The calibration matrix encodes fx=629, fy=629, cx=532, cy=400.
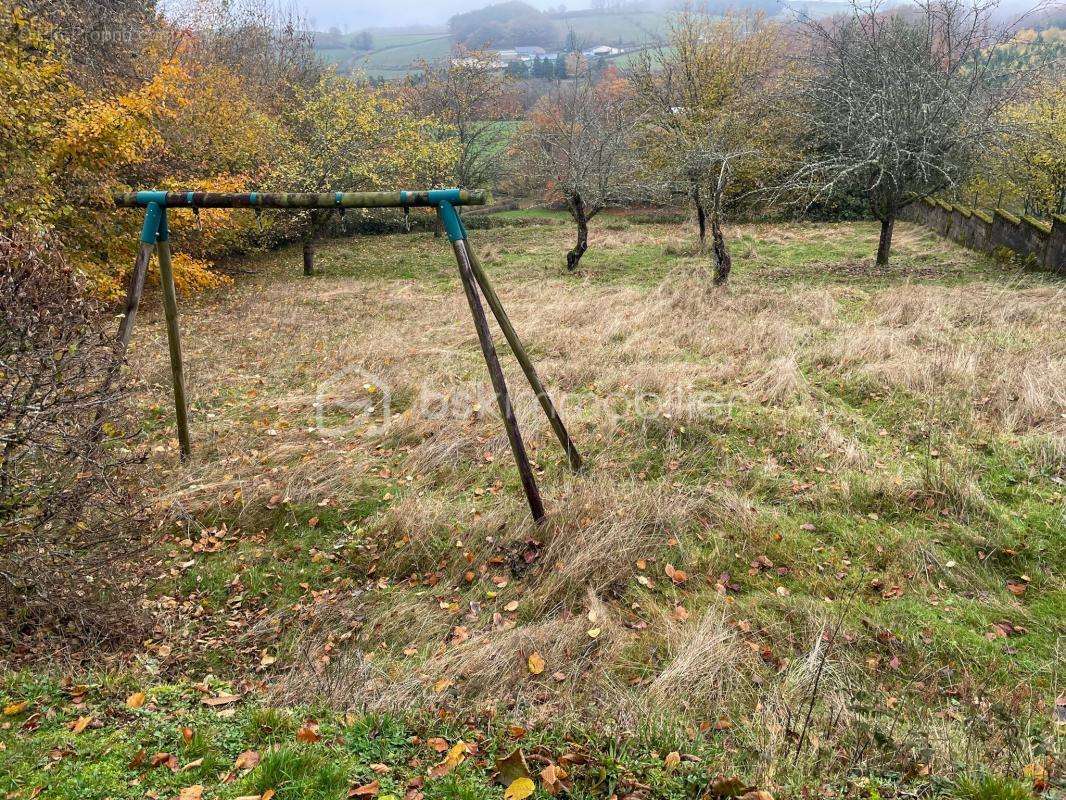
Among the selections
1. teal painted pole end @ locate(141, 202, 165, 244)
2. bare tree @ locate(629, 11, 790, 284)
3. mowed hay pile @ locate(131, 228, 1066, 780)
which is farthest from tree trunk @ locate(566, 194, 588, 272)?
teal painted pole end @ locate(141, 202, 165, 244)

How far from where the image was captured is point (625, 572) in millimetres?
4309

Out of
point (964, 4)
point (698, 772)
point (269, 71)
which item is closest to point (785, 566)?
point (698, 772)

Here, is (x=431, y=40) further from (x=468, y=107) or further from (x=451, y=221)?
(x=451, y=221)

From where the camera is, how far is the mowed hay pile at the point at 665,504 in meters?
3.32

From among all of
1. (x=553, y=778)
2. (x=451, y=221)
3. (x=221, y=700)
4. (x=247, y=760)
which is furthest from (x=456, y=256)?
(x=553, y=778)

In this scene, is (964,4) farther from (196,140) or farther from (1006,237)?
(196,140)

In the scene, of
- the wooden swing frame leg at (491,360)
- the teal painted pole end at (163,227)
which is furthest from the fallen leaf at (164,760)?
the teal painted pole end at (163,227)

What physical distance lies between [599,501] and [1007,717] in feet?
8.96

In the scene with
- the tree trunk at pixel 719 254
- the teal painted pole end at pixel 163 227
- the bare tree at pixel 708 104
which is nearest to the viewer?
the teal painted pole end at pixel 163 227

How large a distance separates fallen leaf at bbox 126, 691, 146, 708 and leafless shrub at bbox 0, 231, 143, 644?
75 centimetres

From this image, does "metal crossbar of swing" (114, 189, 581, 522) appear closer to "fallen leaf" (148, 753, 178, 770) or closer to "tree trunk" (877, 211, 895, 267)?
"fallen leaf" (148, 753, 178, 770)

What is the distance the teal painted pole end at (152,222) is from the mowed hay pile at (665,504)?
2061 millimetres

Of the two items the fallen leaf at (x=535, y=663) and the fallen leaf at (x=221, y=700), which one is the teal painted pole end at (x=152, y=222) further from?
the fallen leaf at (x=535, y=663)

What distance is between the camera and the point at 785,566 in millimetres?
4348
